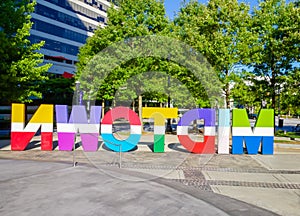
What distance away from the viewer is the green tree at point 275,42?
22906mm

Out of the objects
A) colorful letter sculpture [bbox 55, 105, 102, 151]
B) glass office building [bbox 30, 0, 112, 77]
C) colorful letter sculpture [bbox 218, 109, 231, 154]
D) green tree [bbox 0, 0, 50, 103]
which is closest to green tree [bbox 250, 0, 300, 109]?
colorful letter sculpture [bbox 218, 109, 231, 154]

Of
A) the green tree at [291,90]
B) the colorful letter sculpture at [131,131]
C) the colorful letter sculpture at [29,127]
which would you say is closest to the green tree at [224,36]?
the green tree at [291,90]

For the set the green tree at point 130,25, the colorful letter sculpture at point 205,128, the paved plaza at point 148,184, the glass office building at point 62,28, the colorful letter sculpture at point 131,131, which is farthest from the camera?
the glass office building at point 62,28

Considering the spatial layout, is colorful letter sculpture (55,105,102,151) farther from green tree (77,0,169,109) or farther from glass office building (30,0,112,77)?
glass office building (30,0,112,77)

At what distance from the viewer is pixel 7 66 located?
21.3m

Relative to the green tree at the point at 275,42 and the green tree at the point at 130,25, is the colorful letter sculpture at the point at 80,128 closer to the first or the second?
the green tree at the point at 130,25

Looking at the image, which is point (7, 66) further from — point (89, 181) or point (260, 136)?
point (260, 136)

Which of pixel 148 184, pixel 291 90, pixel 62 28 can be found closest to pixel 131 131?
pixel 148 184

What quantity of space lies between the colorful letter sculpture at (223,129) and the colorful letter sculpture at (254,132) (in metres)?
0.32

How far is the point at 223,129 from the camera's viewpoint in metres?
15.3

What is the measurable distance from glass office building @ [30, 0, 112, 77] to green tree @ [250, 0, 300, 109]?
40398 millimetres

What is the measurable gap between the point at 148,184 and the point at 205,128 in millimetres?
6728

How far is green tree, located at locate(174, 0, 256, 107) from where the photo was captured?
2097 centimetres

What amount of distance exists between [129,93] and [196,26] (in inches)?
297
